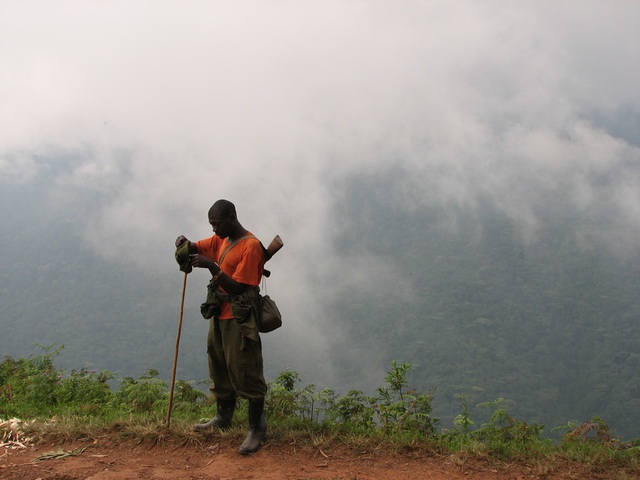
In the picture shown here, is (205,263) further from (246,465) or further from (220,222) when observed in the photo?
(246,465)

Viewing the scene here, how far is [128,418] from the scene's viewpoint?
4.70m

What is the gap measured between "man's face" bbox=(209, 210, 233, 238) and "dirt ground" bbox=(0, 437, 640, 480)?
175 cm

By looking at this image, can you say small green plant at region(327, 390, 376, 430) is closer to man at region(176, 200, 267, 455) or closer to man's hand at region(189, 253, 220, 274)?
man at region(176, 200, 267, 455)

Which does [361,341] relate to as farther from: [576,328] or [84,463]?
[84,463]

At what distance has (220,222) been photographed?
13.0 ft

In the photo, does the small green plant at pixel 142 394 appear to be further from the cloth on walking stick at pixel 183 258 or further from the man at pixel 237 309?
the cloth on walking stick at pixel 183 258

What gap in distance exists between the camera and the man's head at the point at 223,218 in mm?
3969

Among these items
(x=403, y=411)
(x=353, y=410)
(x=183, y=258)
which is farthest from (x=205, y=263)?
(x=403, y=411)

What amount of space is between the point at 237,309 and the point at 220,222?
0.70 metres

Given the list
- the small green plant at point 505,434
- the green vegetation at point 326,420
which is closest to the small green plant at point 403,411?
the green vegetation at point 326,420

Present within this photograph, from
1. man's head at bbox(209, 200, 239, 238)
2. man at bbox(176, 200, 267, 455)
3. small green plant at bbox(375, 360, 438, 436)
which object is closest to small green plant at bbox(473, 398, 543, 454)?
small green plant at bbox(375, 360, 438, 436)

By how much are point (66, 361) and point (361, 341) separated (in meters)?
13.2

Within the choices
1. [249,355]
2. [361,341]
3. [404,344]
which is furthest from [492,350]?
[249,355]

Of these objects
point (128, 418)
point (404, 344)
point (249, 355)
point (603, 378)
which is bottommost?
point (128, 418)
